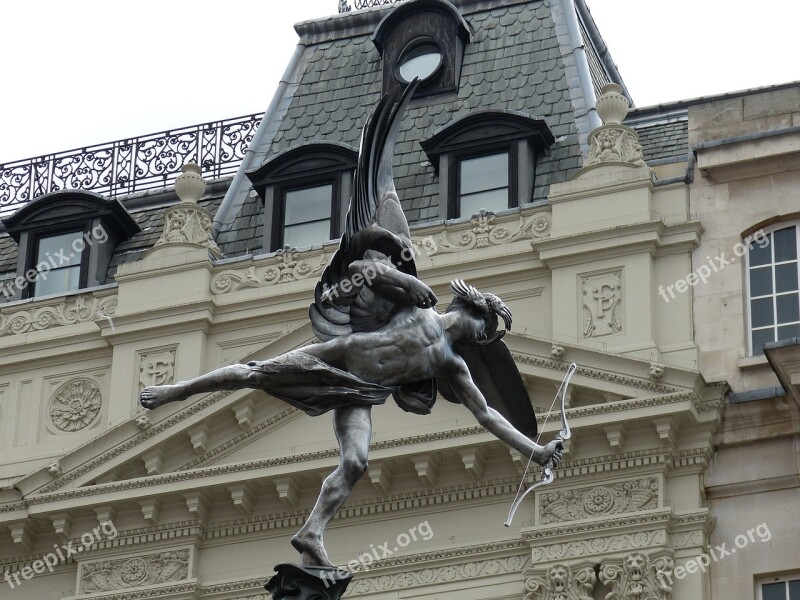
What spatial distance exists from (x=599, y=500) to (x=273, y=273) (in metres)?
6.92

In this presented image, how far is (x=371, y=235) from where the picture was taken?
13.0 m

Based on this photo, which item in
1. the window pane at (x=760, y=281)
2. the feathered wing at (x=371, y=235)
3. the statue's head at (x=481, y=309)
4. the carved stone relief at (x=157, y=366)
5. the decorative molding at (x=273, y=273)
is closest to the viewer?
the feathered wing at (x=371, y=235)

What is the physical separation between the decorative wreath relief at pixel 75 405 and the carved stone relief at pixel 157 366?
1034mm

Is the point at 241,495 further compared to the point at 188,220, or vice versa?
the point at 188,220

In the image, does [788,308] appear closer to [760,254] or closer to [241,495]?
[760,254]

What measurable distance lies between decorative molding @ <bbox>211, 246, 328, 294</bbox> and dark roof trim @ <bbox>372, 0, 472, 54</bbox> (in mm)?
5854

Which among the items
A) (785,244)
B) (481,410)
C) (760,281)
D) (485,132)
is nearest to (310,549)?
(481,410)

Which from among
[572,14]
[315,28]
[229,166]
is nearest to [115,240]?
[229,166]

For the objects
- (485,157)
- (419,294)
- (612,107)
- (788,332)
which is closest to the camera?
(419,294)

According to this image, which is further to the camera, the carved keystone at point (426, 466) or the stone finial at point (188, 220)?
the stone finial at point (188, 220)

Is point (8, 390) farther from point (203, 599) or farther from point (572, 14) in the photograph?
point (572, 14)

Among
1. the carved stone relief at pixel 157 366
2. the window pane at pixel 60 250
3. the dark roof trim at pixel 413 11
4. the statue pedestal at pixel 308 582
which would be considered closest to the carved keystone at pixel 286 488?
the carved stone relief at pixel 157 366

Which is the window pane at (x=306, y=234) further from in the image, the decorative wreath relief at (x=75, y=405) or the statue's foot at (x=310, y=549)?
the statue's foot at (x=310, y=549)

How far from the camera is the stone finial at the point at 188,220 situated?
36.6 m
